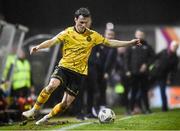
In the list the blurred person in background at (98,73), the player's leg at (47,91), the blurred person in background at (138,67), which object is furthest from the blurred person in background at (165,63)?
the player's leg at (47,91)

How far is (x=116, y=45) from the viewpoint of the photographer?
39.0 ft

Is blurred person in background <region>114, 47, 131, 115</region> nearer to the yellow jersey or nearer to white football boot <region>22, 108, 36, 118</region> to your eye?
the yellow jersey

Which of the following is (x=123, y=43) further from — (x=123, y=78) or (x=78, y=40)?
(x=123, y=78)

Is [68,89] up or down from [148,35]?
down

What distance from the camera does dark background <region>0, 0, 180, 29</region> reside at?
1745 cm

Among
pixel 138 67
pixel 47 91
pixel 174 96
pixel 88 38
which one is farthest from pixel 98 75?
pixel 174 96

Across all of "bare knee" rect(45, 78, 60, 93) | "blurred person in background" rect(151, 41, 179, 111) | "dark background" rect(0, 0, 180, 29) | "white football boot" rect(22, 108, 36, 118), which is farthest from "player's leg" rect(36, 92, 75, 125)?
"blurred person in background" rect(151, 41, 179, 111)

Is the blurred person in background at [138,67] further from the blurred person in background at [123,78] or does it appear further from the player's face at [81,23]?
the player's face at [81,23]

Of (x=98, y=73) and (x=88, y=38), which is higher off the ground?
(x=88, y=38)

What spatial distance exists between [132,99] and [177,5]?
582cm

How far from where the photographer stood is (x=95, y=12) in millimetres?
17047

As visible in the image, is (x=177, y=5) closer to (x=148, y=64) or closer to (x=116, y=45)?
(x=148, y=64)

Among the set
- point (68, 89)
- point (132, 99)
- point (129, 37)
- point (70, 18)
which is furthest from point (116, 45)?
point (129, 37)

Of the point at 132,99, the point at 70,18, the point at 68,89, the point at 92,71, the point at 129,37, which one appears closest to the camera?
the point at 68,89
